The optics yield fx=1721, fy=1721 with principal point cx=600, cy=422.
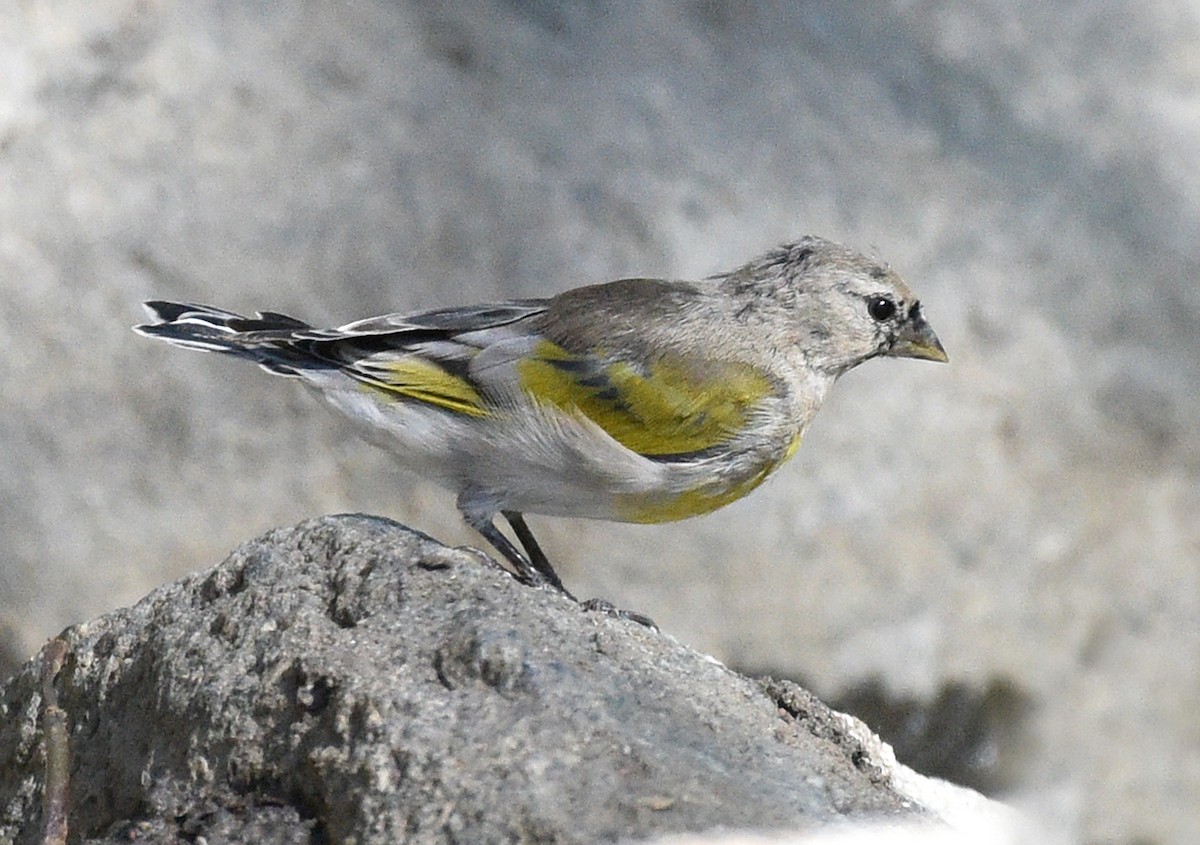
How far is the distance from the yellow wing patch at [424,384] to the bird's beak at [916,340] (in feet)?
4.18

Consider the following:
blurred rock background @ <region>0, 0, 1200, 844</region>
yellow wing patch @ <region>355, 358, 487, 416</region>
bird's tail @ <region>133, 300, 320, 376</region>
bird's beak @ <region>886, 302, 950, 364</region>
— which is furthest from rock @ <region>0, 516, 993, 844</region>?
blurred rock background @ <region>0, 0, 1200, 844</region>

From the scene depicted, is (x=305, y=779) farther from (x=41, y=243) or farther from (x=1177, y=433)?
(x=1177, y=433)

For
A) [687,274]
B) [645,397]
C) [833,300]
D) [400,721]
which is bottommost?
[400,721]

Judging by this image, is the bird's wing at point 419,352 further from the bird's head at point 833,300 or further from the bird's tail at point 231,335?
the bird's head at point 833,300

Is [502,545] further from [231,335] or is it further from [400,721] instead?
[400,721]

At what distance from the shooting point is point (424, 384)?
176 inches

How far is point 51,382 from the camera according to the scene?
6.20 meters

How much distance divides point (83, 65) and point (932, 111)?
3.31 meters

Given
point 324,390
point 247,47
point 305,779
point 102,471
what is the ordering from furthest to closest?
point 247,47 → point 102,471 → point 324,390 → point 305,779

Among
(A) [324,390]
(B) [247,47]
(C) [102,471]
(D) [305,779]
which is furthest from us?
(B) [247,47]

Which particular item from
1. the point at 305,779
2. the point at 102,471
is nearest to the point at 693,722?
the point at 305,779

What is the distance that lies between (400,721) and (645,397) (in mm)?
1670

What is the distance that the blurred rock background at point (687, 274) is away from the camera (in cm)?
623

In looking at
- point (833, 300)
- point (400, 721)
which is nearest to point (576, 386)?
point (833, 300)
